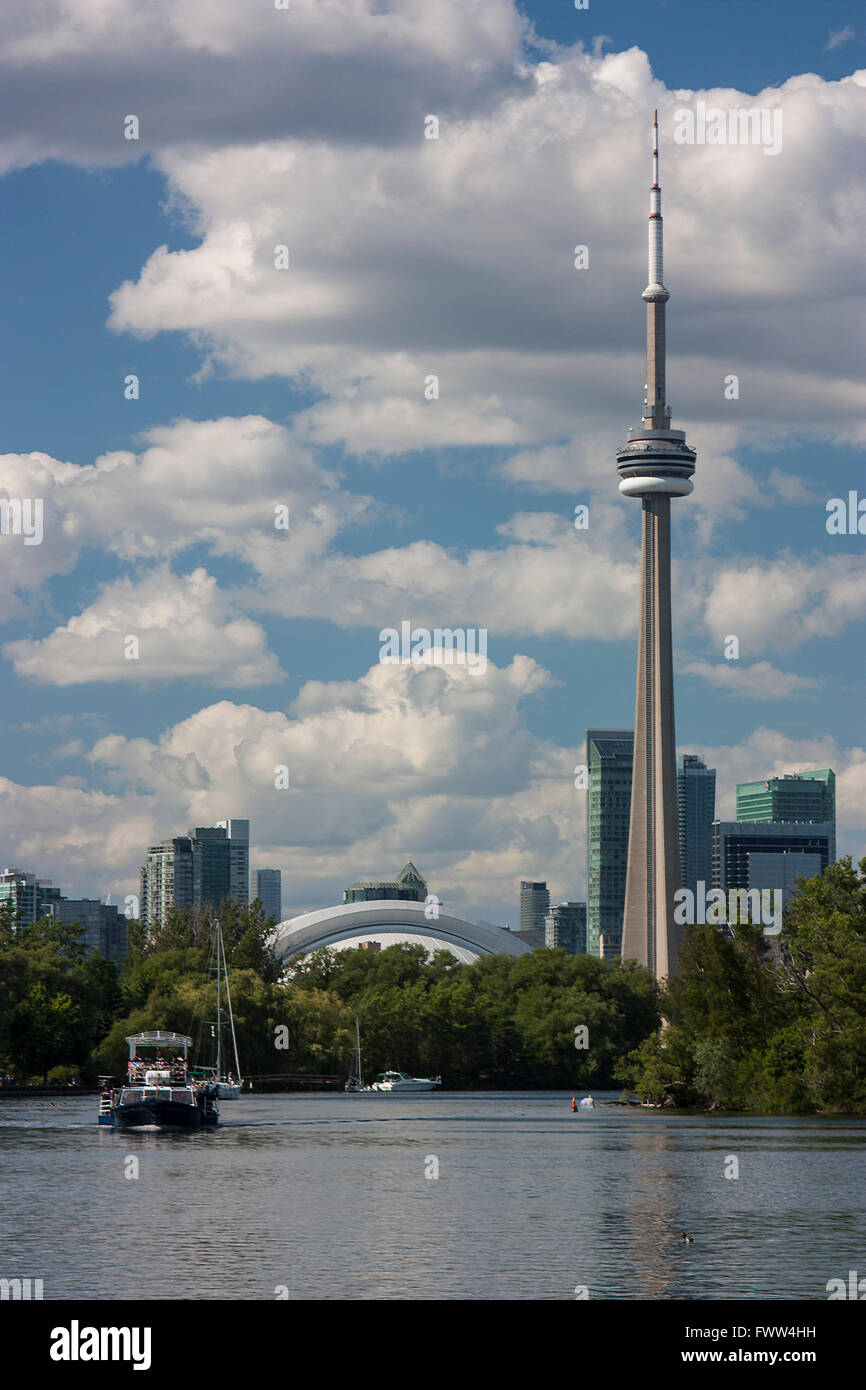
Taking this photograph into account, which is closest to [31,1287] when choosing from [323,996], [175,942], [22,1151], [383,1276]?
[383,1276]

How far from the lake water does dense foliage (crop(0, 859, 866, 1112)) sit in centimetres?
1356

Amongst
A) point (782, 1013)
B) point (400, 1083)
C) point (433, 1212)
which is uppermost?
point (782, 1013)

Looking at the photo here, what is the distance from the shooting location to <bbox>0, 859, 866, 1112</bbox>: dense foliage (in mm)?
108750

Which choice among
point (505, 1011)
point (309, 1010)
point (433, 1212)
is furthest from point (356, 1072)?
point (433, 1212)

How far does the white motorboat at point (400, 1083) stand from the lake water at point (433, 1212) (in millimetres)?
73388

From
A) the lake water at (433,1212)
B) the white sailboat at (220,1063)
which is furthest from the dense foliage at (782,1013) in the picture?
the white sailboat at (220,1063)

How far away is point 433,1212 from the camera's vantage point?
53.8 meters

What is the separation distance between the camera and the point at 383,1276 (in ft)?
132

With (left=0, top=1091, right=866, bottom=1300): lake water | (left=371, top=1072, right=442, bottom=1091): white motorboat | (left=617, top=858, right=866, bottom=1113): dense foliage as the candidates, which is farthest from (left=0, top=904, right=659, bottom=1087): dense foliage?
(left=0, top=1091, right=866, bottom=1300): lake water

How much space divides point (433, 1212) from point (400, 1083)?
119799 millimetres

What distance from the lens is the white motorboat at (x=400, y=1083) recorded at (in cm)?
16962

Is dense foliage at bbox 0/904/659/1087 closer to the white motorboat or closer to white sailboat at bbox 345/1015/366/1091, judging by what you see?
white sailboat at bbox 345/1015/366/1091

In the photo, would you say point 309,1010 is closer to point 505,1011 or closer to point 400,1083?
point 400,1083

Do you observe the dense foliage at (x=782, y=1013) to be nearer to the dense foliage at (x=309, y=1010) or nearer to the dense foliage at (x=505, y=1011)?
the dense foliage at (x=505, y=1011)
